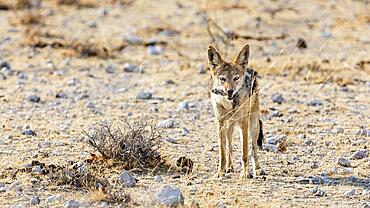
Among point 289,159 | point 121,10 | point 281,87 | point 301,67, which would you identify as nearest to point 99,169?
point 289,159

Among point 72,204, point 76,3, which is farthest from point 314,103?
point 76,3

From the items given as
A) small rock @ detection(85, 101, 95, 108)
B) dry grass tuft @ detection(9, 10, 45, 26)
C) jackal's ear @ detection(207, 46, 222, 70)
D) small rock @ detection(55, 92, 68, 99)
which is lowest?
small rock @ detection(85, 101, 95, 108)

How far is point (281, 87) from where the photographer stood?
1362 cm

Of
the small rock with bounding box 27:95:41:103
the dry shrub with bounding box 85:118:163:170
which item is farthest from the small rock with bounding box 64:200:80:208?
the small rock with bounding box 27:95:41:103

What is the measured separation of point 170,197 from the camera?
7.54 meters

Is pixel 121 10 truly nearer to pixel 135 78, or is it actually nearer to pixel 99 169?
pixel 135 78

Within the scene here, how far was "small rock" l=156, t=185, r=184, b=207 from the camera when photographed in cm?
750

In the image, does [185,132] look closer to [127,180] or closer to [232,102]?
[232,102]

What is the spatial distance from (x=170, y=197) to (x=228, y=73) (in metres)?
1.63

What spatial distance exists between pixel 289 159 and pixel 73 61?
6.75 metres

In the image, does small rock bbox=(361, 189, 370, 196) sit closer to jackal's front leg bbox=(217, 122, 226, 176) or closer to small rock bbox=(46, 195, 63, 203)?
jackal's front leg bbox=(217, 122, 226, 176)

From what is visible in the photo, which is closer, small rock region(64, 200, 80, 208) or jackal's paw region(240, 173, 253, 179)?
small rock region(64, 200, 80, 208)

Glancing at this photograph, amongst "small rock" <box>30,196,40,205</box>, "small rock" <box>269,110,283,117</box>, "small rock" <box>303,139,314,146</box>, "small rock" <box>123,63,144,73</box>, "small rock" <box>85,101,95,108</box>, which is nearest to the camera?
"small rock" <box>30,196,40,205</box>

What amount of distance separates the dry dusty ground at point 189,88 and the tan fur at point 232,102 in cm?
20
